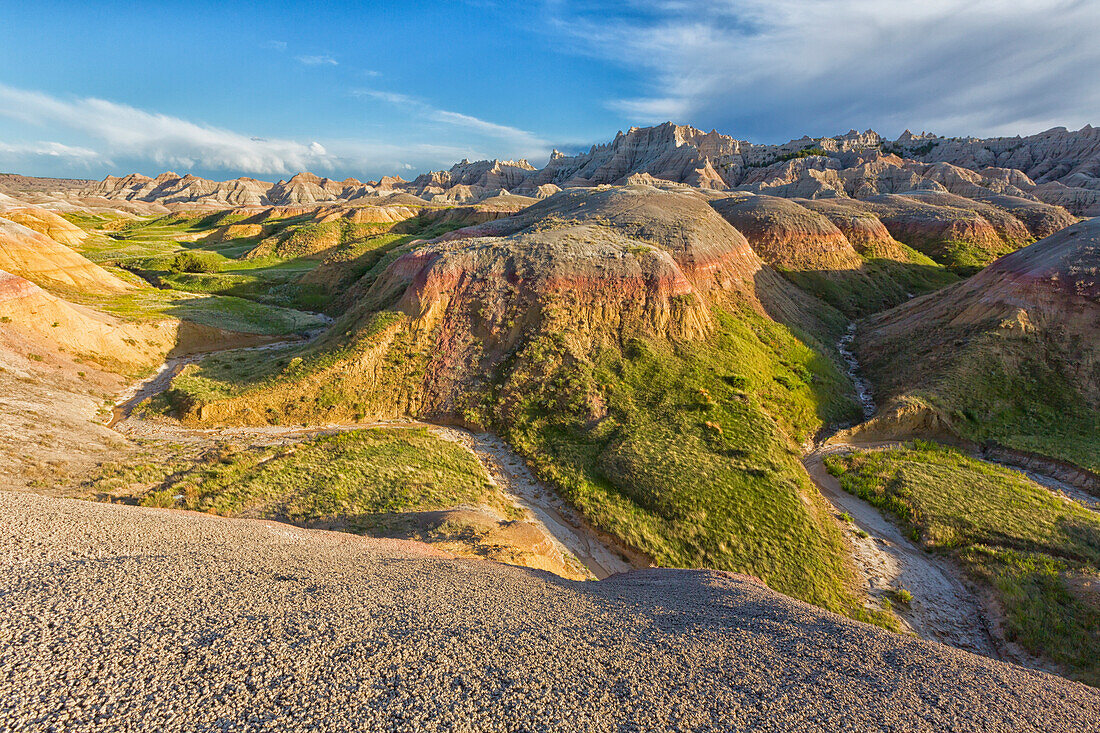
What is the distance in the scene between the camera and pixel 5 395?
22.8m

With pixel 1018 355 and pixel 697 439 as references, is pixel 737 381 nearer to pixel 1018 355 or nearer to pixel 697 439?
pixel 697 439

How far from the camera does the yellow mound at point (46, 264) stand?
43.3m

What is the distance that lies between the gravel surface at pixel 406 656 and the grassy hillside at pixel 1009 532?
335 inches

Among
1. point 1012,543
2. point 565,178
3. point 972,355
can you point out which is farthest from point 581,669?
point 565,178

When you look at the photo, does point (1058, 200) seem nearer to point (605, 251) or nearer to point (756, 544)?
point (605, 251)

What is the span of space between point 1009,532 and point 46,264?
75.5m

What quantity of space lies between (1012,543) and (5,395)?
152 ft

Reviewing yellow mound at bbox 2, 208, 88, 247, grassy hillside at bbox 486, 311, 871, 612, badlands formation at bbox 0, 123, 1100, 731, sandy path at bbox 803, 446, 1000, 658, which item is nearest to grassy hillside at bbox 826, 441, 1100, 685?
badlands formation at bbox 0, 123, 1100, 731

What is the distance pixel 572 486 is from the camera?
70.4 feet

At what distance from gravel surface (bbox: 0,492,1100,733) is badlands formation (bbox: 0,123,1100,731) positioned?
0.06 meters

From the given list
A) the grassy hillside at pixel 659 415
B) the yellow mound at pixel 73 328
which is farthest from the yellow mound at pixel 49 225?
the grassy hillside at pixel 659 415

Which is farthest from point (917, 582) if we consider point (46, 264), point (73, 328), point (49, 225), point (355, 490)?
point (49, 225)

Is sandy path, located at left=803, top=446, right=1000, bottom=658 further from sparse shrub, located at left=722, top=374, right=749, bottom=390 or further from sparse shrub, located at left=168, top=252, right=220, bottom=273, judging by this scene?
sparse shrub, located at left=168, top=252, right=220, bottom=273

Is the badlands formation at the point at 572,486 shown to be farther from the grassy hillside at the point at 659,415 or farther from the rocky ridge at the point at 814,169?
the rocky ridge at the point at 814,169
